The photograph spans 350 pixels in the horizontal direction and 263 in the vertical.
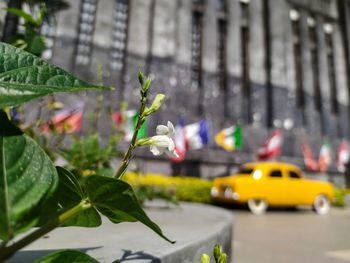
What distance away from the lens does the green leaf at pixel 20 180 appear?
1.53 feet

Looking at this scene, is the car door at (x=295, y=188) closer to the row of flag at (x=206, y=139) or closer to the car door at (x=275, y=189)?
the car door at (x=275, y=189)

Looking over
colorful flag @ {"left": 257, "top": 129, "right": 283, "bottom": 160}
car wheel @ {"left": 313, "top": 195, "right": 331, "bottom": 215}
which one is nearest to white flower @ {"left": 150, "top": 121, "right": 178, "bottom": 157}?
car wheel @ {"left": 313, "top": 195, "right": 331, "bottom": 215}

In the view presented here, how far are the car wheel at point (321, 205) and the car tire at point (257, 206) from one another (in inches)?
84.3

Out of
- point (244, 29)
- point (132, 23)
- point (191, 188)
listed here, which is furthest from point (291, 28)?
point (191, 188)

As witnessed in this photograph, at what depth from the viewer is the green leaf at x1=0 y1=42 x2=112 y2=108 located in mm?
486

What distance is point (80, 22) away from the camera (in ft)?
42.6

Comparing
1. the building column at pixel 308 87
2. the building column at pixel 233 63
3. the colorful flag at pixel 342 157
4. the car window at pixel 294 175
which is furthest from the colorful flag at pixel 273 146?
the building column at pixel 308 87

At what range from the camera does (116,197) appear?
1.87ft

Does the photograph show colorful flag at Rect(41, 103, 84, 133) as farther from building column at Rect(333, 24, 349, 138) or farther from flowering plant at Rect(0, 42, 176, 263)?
building column at Rect(333, 24, 349, 138)

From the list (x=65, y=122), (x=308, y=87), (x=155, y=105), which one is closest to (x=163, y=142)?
(x=155, y=105)

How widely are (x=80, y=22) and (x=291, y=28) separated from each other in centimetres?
1404

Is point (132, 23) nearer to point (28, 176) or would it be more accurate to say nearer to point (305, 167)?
point (305, 167)

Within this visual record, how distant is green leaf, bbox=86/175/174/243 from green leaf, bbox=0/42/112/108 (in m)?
0.20

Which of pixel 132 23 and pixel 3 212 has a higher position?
pixel 132 23
